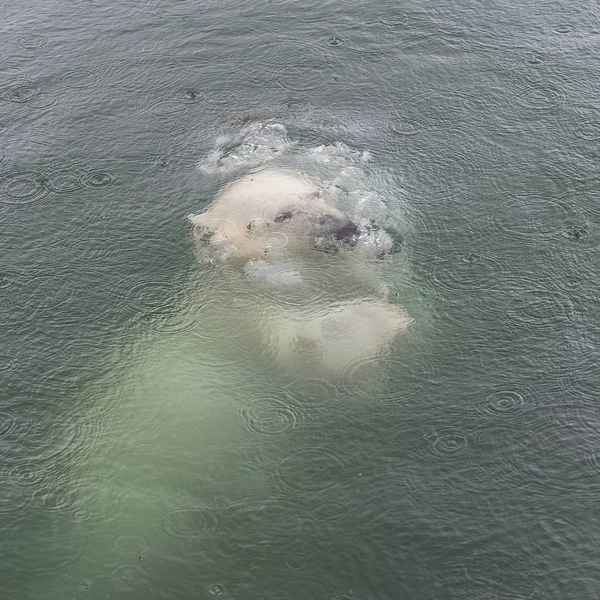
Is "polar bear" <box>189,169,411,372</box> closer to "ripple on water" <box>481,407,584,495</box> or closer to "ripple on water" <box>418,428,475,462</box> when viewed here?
"ripple on water" <box>418,428,475,462</box>

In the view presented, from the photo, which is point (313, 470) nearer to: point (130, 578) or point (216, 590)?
point (216, 590)

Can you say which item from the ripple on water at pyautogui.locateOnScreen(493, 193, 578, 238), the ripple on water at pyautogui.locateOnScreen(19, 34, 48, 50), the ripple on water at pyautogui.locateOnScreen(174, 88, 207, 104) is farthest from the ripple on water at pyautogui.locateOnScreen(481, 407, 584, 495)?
the ripple on water at pyautogui.locateOnScreen(19, 34, 48, 50)

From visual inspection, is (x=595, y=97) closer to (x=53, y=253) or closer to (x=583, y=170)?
(x=583, y=170)

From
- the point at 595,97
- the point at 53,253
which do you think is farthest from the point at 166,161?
the point at 595,97

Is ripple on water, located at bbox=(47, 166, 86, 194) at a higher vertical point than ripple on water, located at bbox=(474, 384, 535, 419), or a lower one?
higher

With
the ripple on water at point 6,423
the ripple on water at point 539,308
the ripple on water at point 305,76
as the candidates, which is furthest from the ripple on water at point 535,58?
the ripple on water at point 6,423

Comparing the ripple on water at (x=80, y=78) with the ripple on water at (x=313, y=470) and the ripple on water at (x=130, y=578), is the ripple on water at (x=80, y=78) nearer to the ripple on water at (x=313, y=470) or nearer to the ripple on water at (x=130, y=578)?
the ripple on water at (x=313, y=470)
